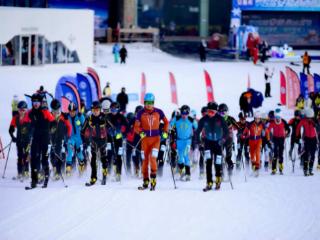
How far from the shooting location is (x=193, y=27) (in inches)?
2699

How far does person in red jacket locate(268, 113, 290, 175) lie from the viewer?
1805 cm

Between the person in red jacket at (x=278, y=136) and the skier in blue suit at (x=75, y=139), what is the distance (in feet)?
14.1

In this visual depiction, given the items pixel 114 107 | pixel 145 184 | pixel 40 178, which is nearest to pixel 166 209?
pixel 145 184

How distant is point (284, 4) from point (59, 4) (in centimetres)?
1651

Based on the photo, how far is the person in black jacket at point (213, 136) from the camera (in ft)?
50.3

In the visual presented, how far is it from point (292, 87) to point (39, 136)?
18018 millimetres

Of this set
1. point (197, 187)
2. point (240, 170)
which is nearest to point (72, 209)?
point (197, 187)

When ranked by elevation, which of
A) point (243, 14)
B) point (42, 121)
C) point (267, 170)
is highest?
point (243, 14)

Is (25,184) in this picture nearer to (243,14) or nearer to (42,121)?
(42,121)

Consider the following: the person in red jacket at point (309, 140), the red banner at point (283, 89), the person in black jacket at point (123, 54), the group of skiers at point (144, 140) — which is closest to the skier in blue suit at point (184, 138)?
the group of skiers at point (144, 140)

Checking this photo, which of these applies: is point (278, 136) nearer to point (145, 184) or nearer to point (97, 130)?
point (145, 184)

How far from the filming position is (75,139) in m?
17.4

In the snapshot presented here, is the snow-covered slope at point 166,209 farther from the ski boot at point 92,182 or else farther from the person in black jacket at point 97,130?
the person in black jacket at point 97,130

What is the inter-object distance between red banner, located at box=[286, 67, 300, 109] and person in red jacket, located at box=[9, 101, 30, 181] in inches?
672
